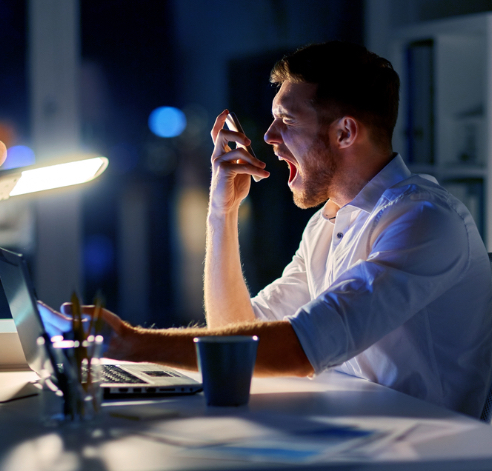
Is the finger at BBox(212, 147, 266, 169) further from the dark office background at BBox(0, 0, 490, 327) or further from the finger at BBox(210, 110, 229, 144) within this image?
the dark office background at BBox(0, 0, 490, 327)

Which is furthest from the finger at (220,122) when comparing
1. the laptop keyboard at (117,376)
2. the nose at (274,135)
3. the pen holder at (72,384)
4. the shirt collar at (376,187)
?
the pen holder at (72,384)

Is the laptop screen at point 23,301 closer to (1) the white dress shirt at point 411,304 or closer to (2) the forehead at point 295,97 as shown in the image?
(1) the white dress shirt at point 411,304

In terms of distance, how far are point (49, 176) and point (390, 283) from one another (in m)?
0.68

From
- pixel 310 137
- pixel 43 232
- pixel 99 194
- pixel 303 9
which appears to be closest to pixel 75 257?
pixel 43 232

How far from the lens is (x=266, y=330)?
1.07 meters

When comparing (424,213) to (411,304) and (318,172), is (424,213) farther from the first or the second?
(318,172)

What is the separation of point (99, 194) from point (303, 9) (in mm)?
1435

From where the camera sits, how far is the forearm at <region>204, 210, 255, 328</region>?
174 centimetres

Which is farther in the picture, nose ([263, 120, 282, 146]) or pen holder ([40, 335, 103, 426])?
nose ([263, 120, 282, 146])

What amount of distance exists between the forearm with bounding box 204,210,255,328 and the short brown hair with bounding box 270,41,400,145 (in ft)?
1.54

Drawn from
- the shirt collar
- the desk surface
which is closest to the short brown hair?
the shirt collar

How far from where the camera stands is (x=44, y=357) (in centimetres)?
86

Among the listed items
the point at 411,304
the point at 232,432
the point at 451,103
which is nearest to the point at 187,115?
the point at 451,103

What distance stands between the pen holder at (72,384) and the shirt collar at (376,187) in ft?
2.68
